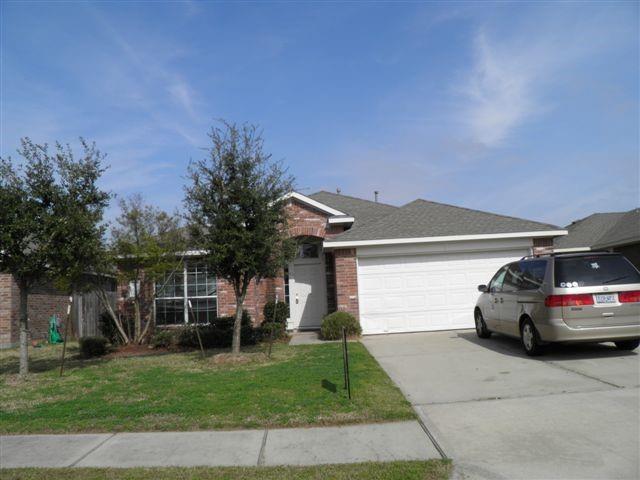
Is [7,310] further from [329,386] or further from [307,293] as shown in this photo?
[329,386]

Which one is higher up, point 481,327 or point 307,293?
point 307,293

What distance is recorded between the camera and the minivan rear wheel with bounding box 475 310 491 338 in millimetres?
11269

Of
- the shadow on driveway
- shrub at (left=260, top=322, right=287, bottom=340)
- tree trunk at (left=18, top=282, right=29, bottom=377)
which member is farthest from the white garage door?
tree trunk at (left=18, top=282, right=29, bottom=377)

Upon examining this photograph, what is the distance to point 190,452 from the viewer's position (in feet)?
16.5

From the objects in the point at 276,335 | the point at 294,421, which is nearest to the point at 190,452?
the point at 294,421

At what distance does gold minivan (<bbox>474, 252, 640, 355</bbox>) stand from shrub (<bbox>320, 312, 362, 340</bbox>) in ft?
15.1

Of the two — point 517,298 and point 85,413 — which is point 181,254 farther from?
point 517,298

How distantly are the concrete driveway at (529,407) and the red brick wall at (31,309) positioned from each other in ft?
41.5

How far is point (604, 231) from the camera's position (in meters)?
23.4

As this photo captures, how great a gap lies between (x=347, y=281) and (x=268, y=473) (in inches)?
356

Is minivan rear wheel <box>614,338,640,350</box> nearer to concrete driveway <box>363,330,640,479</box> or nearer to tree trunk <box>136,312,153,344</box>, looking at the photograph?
concrete driveway <box>363,330,640,479</box>

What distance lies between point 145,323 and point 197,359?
5074mm

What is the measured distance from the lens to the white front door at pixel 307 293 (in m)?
16.0

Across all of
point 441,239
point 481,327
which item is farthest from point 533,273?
point 441,239
